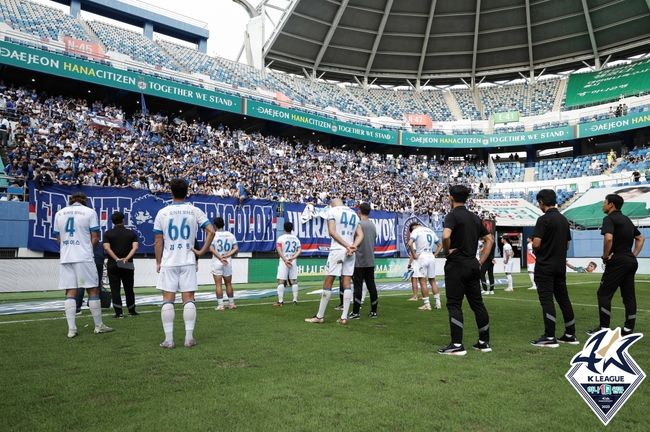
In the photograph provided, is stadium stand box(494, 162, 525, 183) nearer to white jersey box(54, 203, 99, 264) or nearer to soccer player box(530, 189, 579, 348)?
soccer player box(530, 189, 579, 348)

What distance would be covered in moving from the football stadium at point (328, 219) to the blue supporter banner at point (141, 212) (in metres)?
0.07

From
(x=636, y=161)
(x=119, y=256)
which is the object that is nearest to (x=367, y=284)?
(x=119, y=256)

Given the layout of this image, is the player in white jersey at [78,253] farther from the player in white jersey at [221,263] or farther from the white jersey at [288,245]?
the white jersey at [288,245]

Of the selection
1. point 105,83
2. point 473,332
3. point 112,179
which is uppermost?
point 105,83

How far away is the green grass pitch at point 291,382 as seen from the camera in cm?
315

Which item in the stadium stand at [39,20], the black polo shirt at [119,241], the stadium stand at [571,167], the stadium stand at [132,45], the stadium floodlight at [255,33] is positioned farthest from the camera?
the stadium floodlight at [255,33]

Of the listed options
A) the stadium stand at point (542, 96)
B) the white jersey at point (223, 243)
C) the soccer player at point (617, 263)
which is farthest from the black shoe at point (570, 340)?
the stadium stand at point (542, 96)

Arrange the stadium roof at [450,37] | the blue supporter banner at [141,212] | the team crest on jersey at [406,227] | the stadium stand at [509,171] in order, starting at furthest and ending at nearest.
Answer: the stadium stand at [509,171] < the stadium roof at [450,37] < the team crest on jersey at [406,227] < the blue supporter banner at [141,212]

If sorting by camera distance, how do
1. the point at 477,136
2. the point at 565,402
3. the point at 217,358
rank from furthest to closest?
the point at 477,136
the point at 217,358
the point at 565,402

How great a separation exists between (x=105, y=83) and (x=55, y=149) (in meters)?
9.52

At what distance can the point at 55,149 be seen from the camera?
18297mm

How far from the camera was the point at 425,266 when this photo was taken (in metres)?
10.4

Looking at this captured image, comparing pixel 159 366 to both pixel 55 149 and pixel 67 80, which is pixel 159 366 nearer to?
pixel 55 149

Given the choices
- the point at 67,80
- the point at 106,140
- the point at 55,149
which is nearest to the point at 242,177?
the point at 106,140
